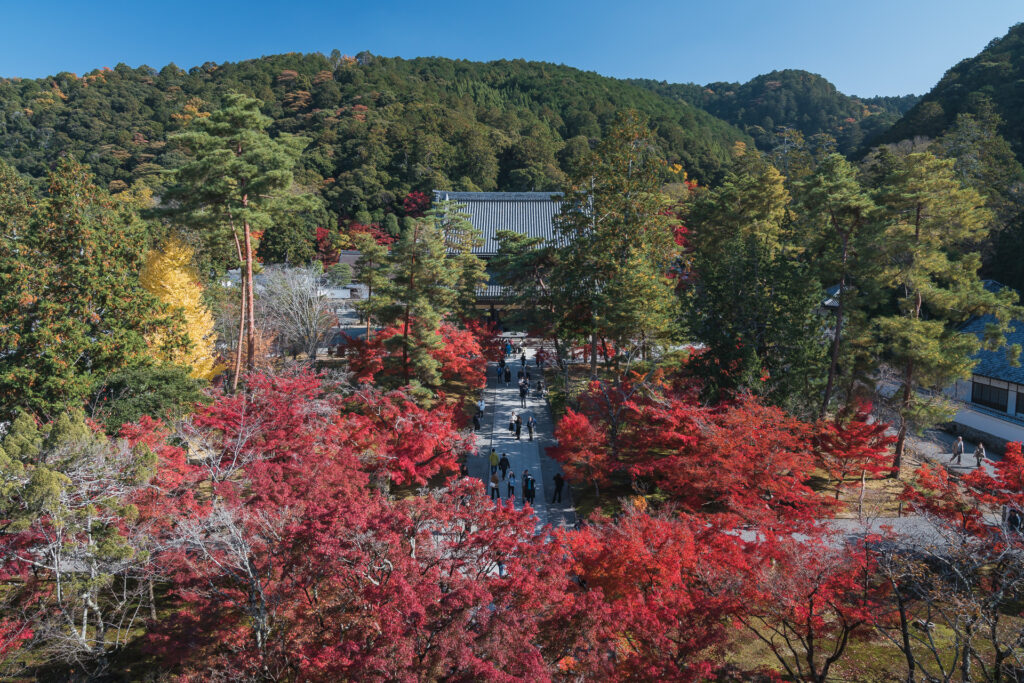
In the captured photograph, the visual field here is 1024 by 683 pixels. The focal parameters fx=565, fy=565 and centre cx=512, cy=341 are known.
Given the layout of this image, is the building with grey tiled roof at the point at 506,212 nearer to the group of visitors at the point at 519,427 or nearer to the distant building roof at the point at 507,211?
the distant building roof at the point at 507,211

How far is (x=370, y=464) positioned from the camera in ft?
44.4

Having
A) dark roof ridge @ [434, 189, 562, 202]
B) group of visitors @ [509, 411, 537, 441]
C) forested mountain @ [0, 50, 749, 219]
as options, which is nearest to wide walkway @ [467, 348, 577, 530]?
Answer: group of visitors @ [509, 411, 537, 441]

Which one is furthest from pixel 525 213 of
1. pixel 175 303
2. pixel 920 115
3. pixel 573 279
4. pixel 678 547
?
pixel 920 115

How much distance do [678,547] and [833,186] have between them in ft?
36.6

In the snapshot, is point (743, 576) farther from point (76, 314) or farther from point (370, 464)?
point (76, 314)

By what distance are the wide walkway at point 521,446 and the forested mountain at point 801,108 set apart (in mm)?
73756

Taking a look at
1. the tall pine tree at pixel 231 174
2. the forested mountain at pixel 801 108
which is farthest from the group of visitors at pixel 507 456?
the forested mountain at pixel 801 108

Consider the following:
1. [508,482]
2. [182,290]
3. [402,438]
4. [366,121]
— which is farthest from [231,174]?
[366,121]

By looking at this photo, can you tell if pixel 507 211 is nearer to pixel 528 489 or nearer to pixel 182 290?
pixel 182 290

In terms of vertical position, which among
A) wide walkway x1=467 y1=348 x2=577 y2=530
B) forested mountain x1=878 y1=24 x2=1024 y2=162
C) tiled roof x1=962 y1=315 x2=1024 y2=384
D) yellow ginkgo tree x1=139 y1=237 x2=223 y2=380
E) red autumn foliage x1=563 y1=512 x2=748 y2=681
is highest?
forested mountain x1=878 y1=24 x2=1024 y2=162

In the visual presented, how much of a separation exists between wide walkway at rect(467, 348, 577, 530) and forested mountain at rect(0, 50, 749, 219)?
2594 centimetres

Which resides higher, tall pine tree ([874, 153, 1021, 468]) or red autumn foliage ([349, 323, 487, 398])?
tall pine tree ([874, 153, 1021, 468])

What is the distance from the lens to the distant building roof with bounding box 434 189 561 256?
3519cm

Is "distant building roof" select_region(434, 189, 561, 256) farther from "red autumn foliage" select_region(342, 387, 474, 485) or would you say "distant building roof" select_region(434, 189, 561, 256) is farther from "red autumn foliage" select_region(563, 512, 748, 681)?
"red autumn foliage" select_region(563, 512, 748, 681)
